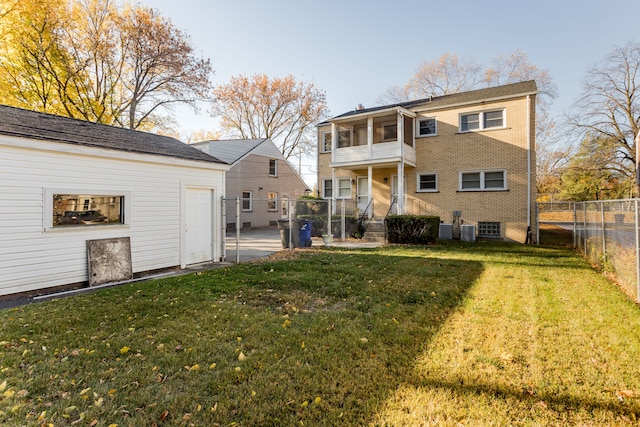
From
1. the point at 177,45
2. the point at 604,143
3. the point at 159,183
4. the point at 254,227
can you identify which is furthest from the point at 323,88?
the point at 159,183

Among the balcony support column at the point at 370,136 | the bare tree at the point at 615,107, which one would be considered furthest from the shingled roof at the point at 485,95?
the bare tree at the point at 615,107

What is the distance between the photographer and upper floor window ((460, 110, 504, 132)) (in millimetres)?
15070

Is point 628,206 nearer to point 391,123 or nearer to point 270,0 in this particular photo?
point 391,123

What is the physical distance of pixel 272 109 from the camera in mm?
34656

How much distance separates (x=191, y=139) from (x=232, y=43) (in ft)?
87.8

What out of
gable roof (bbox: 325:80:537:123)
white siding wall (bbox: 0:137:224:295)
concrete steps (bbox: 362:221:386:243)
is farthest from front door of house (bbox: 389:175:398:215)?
white siding wall (bbox: 0:137:224:295)

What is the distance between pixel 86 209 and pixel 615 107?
3059 centimetres

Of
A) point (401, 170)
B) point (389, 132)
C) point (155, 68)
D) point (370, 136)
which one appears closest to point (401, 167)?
point (401, 170)

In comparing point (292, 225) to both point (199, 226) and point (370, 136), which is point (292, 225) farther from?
point (370, 136)

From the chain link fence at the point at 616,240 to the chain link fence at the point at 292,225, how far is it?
7823mm

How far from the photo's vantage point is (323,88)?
35.4 m

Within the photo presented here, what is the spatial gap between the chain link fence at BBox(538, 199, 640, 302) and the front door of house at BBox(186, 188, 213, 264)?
32.5ft

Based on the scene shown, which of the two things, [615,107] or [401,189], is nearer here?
[401,189]

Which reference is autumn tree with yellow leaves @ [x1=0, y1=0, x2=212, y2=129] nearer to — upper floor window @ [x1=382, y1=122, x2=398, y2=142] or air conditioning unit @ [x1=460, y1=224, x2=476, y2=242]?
upper floor window @ [x1=382, y1=122, x2=398, y2=142]
